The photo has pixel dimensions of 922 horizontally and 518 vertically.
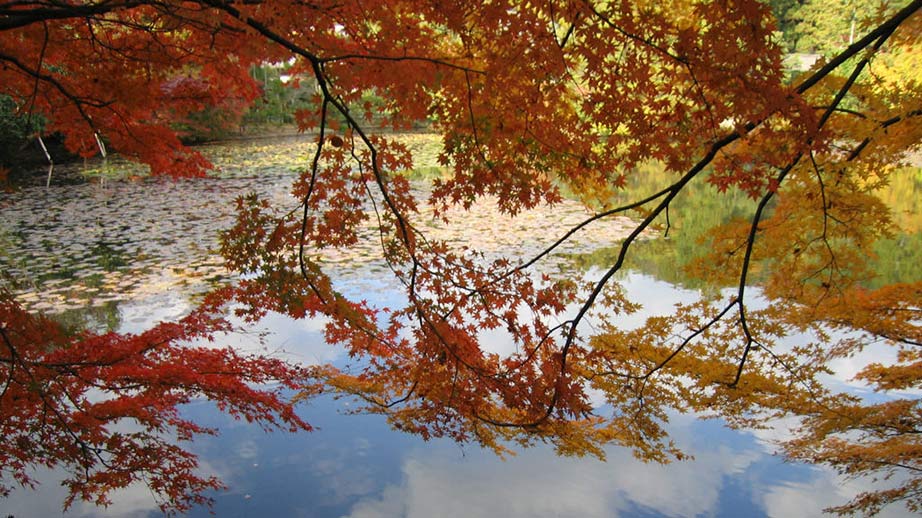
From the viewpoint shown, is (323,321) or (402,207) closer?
(402,207)

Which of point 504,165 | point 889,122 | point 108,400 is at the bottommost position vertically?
point 108,400

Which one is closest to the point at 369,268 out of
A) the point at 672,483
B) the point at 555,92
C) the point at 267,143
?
the point at 672,483

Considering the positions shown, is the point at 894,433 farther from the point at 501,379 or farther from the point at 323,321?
the point at 323,321

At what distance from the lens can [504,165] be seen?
2.72 m

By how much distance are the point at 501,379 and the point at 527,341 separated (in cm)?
41

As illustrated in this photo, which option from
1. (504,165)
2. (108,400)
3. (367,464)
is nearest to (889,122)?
(504,165)

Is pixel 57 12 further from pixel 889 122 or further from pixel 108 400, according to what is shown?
pixel 889 122

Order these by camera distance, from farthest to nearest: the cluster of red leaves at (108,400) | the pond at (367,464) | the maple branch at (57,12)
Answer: the pond at (367,464)
the cluster of red leaves at (108,400)
the maple branch at (57,12)

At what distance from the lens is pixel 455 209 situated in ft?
34.0

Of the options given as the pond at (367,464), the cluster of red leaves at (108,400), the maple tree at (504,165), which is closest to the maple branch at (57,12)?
the maple tree at (504,165)

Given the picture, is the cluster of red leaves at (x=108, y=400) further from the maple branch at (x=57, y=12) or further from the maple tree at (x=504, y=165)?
the maple branch at (x=57, y=12)

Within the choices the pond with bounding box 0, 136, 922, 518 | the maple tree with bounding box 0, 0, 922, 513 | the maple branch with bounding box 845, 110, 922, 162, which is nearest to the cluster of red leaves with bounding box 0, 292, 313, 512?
the maple tree with bounding box 0, 0, 922, 513

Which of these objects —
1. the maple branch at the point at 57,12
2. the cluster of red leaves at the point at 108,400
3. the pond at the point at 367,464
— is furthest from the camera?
the pond at the point at 367,464

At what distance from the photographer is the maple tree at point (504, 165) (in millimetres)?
2238
